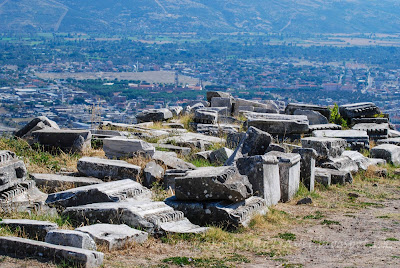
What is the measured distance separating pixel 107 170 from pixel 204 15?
15443cm

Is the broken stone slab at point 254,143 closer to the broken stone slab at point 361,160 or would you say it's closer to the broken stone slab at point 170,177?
the broken stone slab at point 170,177

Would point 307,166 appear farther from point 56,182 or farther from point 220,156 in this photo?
point 56,182

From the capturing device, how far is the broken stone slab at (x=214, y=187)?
312 inches

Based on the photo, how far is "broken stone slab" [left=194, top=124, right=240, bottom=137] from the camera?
602 inches

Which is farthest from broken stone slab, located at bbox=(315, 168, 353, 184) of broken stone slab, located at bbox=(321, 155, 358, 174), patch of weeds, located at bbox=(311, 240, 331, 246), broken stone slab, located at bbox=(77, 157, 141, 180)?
patch of weeds, located at bbox=(311, 240, 331, 246)

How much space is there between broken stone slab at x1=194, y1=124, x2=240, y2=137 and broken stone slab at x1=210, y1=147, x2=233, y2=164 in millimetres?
3561

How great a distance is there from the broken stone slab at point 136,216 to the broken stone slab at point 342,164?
5.06m

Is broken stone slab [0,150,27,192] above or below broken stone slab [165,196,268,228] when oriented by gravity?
above

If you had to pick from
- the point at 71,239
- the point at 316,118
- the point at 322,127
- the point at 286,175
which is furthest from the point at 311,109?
the point at 71,239

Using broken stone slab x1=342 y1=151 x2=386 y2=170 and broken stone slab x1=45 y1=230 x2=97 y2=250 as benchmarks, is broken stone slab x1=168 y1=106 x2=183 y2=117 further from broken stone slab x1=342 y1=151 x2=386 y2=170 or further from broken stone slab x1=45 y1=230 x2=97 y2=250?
broken stone slab x1=45 y1=230 x2=97 y2=250

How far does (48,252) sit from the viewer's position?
5.91 m

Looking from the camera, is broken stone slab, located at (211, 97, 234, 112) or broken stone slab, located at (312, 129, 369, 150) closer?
broken stone slab, located at (312, 129, 369, 150)

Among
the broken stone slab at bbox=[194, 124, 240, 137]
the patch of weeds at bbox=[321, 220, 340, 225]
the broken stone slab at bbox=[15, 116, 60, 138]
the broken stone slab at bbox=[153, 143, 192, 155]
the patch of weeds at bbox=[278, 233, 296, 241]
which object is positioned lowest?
the patch of weeds at bbox=[321, 220, 340, 225]

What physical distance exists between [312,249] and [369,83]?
59.4 m
